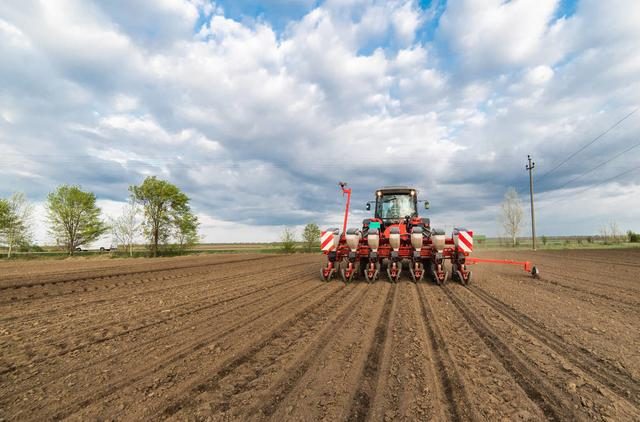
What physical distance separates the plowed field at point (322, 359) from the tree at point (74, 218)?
113 ft

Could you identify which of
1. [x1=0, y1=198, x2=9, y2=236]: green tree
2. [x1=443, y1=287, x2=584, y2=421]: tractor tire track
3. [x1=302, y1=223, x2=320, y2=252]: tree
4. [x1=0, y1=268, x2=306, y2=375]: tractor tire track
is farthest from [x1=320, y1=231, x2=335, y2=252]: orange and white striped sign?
[x1=0, y1=198, x2=9, y2=236]: green tree

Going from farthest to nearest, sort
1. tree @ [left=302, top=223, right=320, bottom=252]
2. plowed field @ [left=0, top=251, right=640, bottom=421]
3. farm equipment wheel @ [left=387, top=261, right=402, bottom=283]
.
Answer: tree @ [left=302, top=223, right=320, bottom=252] → farm equipment wheel @ [left=387, top=261, right=402, bottom=283] → plowed field @ [left=0, top=251, right=640, bottom=421]

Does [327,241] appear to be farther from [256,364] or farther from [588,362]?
[588,362]

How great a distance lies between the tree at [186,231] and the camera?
115 feet

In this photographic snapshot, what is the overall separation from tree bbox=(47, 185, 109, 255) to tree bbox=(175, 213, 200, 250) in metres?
8.97

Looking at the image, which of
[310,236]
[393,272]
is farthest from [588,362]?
[310,236]

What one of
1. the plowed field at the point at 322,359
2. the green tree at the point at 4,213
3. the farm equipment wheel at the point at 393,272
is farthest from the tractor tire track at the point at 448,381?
the green tree at the point at 4,213

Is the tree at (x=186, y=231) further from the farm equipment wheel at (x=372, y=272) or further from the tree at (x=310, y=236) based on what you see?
the farm equipment wheel at (x=372, y=272)

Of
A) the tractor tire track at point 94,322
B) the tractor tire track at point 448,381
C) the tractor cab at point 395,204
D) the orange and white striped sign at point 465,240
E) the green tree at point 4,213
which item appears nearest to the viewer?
the tractor tire track at point 448,381

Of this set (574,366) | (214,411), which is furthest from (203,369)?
(574,366)

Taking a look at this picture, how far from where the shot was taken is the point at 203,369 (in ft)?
9.70

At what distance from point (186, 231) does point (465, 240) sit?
1351 inches

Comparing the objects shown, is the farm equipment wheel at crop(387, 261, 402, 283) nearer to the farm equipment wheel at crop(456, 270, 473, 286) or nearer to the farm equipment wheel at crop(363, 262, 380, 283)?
the farm equipment wheel at crop(363, 262, 380, 283)

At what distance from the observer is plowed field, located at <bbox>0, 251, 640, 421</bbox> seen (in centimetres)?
227
